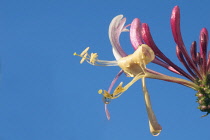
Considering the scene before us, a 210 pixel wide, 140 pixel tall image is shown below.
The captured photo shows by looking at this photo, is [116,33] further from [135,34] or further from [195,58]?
[195,58]

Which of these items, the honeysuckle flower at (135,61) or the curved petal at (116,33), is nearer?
the honeysuckle flower at (135,61)

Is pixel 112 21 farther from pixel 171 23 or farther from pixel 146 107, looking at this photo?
pixel 146 107

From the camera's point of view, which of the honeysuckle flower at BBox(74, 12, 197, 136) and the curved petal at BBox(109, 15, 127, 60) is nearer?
the honeysuckle flower at BBox(74, 12, 197, 136)

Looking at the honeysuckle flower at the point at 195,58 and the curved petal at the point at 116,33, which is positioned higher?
the curved petal at the point at 116,33

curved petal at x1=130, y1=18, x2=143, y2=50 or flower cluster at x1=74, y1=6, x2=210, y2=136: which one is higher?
curved petal at x1=130, y1=18, x2=143, y2=50

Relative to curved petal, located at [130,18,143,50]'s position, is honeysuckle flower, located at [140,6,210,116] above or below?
below

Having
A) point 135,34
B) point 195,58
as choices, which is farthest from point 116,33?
point 195,58
